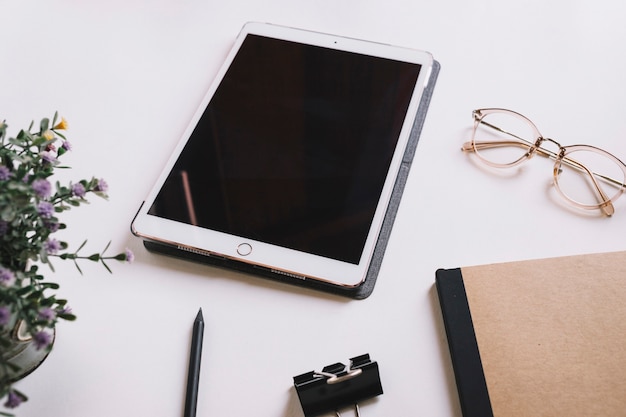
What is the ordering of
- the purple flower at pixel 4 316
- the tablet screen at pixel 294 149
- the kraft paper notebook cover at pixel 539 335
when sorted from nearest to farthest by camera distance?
the purple flower at pixel 4 316 < the kraft paper notebook cover at pixel 539 335 < the tablet screen at pixel 294 149

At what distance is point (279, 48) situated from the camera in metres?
0.75

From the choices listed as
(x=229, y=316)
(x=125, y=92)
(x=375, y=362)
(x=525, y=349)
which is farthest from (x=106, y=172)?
(x=525, y=349)

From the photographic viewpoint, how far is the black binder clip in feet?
1.63

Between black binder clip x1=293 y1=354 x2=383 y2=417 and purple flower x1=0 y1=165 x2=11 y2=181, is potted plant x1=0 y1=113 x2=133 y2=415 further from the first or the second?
black binder clip x1=293 y1=354 x2=383 y2=417

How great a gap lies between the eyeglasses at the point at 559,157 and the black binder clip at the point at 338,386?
0.31m

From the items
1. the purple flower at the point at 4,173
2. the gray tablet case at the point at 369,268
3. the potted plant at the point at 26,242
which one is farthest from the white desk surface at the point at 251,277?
the purple flower at the point at 4,173

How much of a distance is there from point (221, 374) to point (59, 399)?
0.50ft

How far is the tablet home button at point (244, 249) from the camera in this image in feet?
1.91

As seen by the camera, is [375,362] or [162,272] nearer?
[375,362]

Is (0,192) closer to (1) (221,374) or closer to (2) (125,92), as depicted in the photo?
(1) (221,374)

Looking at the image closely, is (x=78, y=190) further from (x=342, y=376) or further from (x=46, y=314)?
(x=342, y=376)

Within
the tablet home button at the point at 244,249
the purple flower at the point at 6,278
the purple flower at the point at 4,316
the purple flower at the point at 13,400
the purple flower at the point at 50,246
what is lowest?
the purple flower at the point at 13,400

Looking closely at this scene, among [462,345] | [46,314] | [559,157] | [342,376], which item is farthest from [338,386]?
[559,157]

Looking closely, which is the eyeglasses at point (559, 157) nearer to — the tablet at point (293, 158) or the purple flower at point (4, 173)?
the tablet at point (293, 158)
